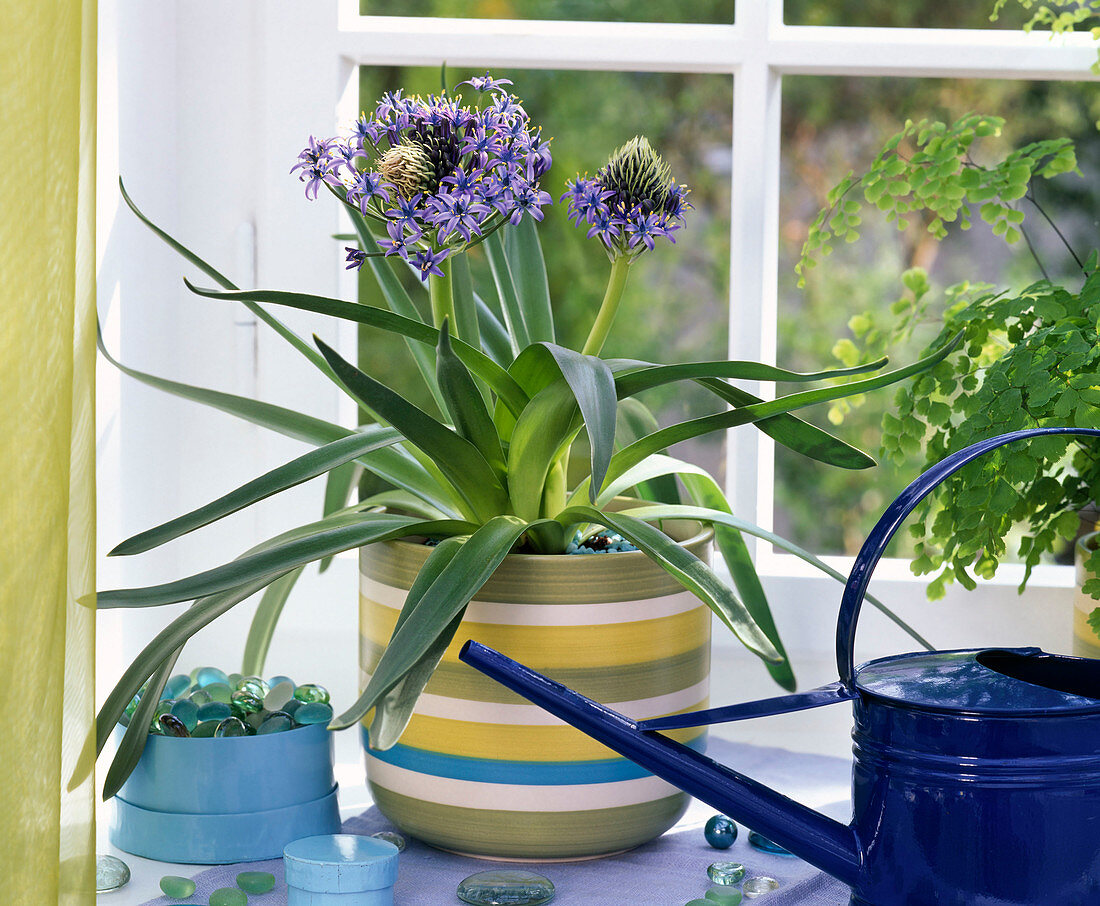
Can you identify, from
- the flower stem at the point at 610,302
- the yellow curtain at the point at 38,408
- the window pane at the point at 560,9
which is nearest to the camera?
the yellow curtain at the point at 38,408

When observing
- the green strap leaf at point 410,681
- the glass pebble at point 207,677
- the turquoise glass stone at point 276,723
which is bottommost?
the turquoise glass stone at point 276,723

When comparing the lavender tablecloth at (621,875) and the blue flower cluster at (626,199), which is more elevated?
the blue flower cluster at (626,199)

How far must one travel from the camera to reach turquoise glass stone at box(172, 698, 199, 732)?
0.77 m

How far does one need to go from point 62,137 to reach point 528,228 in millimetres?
476

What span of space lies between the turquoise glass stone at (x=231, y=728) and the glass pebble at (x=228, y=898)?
0.11m

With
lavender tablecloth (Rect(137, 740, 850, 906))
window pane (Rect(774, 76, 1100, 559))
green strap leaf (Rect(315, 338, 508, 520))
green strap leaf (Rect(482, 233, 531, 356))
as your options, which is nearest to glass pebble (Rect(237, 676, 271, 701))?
lavender tablecloth (Rect(137, 740, 850, 906))

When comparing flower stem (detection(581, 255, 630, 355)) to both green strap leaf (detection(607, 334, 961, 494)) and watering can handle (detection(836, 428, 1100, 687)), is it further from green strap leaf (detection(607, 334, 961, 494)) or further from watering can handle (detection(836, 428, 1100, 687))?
watering can handle (detection(836, 428, 1100, 687))

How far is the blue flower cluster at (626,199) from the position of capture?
726 millimetres

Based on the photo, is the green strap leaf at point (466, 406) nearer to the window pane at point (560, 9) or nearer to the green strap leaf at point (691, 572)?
the green strap leaf at point (691, 572)

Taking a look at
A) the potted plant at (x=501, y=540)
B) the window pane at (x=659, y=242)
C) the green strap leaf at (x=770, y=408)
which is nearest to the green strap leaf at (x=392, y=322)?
the potted plant at (x=501, y=540)

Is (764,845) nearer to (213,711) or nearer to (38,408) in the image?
(213,711)

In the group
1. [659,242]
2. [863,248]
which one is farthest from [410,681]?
[863,248]

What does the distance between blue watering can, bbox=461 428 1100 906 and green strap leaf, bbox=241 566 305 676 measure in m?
0.36

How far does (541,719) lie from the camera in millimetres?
716
